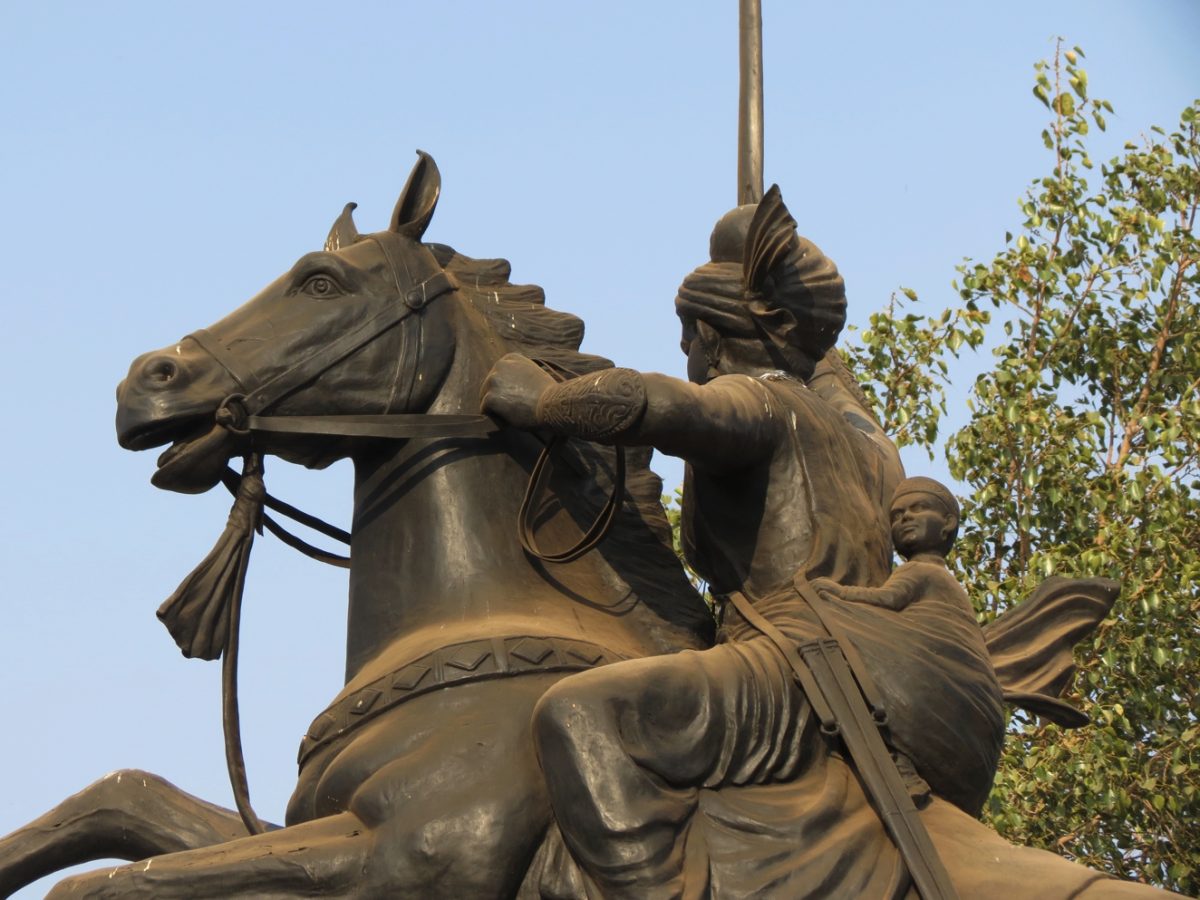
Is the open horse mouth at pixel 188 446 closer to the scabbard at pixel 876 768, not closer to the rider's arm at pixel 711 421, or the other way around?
the rider's arm at pixel 711 421

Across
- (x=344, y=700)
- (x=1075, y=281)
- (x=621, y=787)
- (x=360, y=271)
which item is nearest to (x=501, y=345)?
(x=360, y=271)

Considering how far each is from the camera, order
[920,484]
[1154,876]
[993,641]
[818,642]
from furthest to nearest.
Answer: [1154,876] < [993,641] < [920,484] < [818,642]

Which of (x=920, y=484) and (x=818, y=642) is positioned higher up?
(x=920, y=484)

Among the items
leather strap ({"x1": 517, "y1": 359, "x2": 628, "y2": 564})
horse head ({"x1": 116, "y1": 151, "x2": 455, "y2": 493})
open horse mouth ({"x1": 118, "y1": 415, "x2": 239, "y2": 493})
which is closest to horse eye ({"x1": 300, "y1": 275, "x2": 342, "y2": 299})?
horse head ({"x1": 116, "y1": 151, "x2": 455, "y2": 493})

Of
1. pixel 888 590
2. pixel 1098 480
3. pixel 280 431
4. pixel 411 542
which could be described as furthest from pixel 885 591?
pixel 1098 480

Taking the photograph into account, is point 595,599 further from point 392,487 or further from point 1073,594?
point 1073,594

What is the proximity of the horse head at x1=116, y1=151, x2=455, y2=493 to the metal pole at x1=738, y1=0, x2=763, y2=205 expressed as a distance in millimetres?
1391

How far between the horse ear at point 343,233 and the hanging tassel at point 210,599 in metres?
0.73

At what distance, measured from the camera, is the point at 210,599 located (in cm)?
605

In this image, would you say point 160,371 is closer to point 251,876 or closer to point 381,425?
point 381,425

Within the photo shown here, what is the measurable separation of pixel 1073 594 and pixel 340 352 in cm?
223

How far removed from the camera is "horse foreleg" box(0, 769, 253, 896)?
19.9ft

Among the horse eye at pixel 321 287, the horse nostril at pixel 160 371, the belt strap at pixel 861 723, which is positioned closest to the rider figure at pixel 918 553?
the belt strap at pixel 861 723

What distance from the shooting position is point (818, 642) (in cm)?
554
